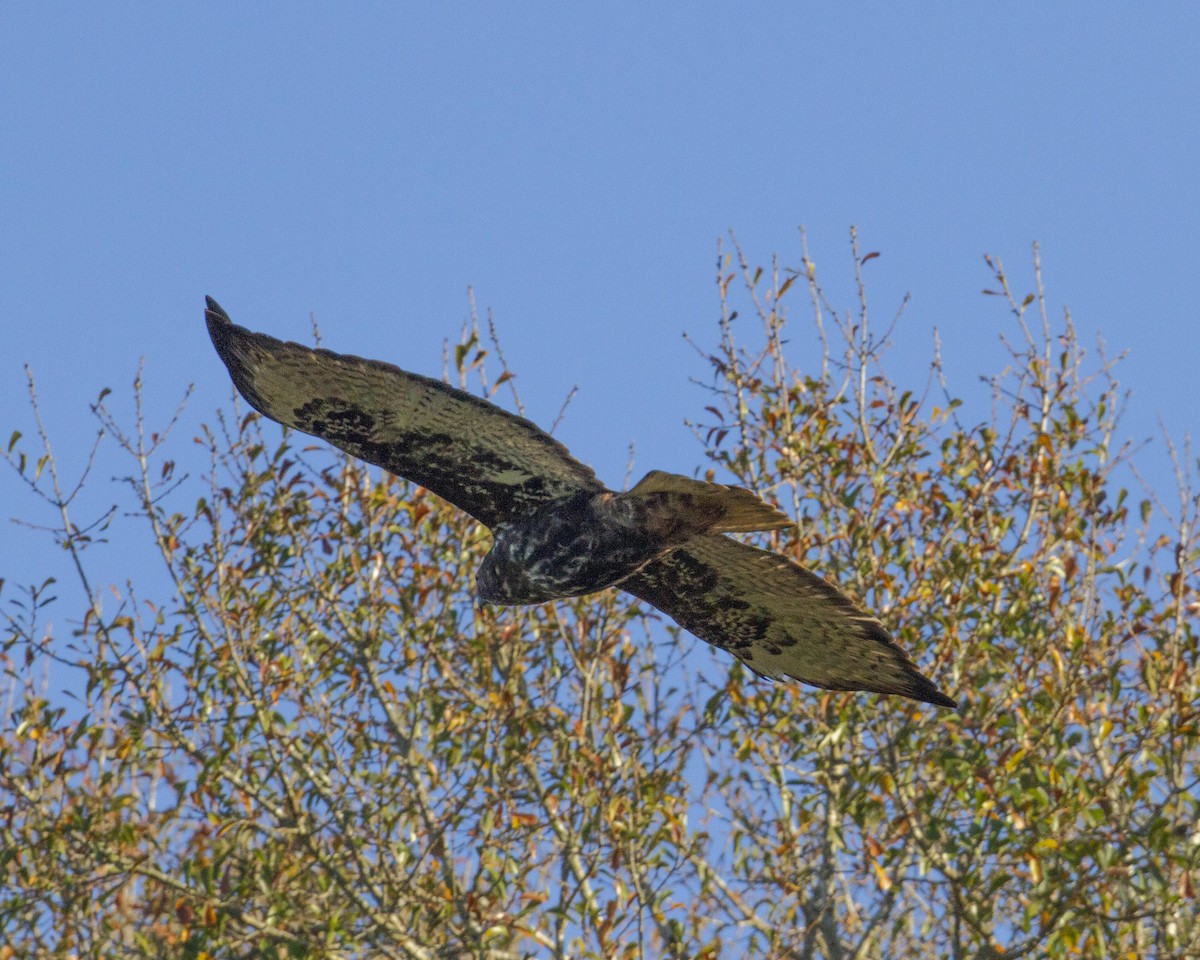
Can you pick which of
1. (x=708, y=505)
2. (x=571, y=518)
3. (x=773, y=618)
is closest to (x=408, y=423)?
(x=571, y=518)

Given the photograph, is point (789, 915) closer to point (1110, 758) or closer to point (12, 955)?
point (1110, 758)

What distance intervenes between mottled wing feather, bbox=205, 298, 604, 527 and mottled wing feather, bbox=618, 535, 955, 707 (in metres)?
0.64

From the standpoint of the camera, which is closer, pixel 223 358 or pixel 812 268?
pixel 223 358

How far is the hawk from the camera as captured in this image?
6758mm

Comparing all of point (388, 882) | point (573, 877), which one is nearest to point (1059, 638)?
point (573, 877)

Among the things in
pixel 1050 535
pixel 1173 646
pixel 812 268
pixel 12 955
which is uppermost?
pixel 812 268

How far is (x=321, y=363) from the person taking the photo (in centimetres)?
675

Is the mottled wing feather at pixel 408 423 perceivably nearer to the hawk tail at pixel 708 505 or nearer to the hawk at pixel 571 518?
the hawk at pixel 571 518

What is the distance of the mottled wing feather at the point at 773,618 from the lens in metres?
7.34

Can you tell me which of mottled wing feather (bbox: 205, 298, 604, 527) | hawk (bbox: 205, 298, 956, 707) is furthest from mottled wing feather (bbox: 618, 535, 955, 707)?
mottled wing feather (bbox: 205, 298, 604, 527)

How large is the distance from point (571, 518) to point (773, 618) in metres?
1.06

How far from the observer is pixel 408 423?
7020 mm

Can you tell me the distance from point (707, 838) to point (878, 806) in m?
1.09

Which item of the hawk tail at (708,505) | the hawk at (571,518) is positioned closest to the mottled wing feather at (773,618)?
the hawk at (571,518)
